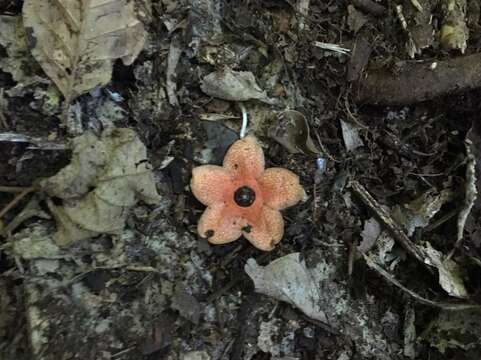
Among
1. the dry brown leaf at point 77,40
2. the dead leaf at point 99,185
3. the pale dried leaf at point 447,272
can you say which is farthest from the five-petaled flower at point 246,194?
the pale dried leaf at point 447,272

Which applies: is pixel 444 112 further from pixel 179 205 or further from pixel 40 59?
pixel 40 59

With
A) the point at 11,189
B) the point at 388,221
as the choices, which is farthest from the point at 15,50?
the point at 388,221

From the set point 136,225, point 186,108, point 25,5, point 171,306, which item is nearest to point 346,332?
point 171,306

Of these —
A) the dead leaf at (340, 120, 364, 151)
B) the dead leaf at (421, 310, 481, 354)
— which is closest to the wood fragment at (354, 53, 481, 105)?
the dead leaf at (340, 120, 364, 151)

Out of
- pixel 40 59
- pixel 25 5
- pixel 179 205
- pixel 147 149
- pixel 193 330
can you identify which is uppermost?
Result: pixel 25 5

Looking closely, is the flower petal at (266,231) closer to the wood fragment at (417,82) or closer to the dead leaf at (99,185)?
the dead leaf at (99,185)

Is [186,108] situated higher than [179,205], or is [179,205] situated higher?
[186,108]

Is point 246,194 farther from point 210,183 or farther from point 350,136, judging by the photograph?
point 350,136
